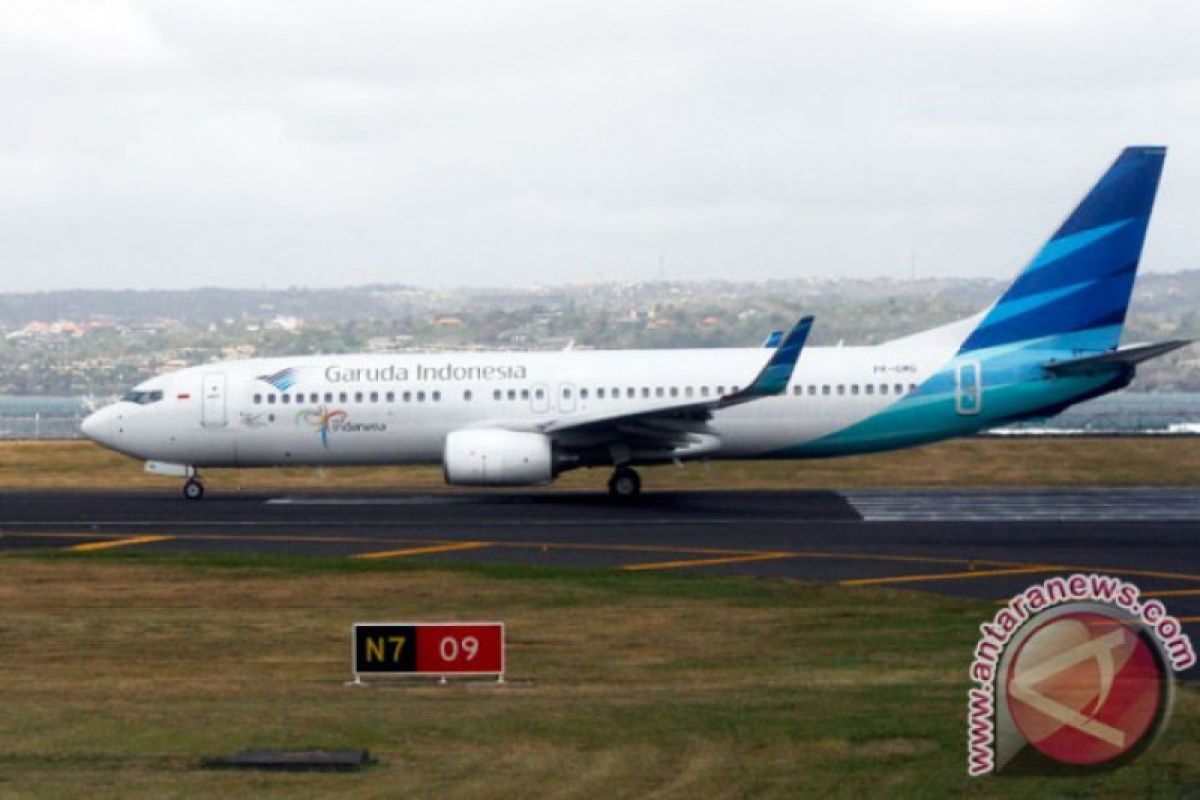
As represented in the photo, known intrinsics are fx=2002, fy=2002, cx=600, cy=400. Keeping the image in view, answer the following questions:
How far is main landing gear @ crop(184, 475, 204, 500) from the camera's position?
45156 millimetres

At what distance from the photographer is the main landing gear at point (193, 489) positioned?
45.2 meters

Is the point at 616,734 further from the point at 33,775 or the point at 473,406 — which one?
the point at 473,406

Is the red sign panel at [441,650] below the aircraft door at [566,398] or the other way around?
below

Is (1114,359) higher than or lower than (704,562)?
higher

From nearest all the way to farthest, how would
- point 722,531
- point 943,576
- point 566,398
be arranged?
1. point 943,576
2. point 722,531
3. point 566,398

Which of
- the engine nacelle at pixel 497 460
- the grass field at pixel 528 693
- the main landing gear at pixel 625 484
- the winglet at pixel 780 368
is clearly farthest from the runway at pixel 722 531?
the grass field at pixel 528 693

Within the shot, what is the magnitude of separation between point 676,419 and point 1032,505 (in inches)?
294

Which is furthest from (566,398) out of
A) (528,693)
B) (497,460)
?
(528,693)

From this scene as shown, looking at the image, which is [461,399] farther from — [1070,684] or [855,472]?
[1070,684]

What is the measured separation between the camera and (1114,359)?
41.6 meters

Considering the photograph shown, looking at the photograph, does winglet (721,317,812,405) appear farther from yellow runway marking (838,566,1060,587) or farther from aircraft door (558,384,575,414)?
yellow runway marking (838,566,1060,587)

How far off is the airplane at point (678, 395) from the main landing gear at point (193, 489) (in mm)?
205

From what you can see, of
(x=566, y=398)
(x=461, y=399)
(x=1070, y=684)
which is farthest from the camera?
(x=461, y=399)

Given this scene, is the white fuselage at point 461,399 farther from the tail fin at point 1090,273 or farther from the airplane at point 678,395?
the tail fin at point 1090,273
